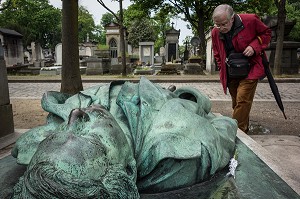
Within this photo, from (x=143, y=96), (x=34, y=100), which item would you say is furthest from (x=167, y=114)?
(x=34, y=100)

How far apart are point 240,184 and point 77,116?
92 centimetres

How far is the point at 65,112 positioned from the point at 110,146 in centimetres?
58

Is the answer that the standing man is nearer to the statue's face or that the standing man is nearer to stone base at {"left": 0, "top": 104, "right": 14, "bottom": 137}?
the statue's face

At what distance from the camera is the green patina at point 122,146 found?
3.36 ft

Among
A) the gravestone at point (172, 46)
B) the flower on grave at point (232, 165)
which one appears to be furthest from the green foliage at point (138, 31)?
the flower on grave at point (232, 165)

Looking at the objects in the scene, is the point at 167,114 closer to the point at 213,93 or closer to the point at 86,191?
the point at 86,191

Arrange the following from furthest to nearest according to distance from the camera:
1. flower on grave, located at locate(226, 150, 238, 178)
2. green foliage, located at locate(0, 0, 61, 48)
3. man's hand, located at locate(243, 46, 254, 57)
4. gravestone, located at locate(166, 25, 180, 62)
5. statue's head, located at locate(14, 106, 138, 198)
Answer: green foliage, located at locate(0, 0, 61, 48), gravestone, located at locate(166, 25, 180, 62), man's hand, located at locate(243, 46, 254, 57), flower on grave, located at locate(226, 150, 238, 178), statue's head, located at locate(14, 106, 138, 198)

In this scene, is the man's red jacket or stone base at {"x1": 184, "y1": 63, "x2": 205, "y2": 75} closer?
the man's red jacket

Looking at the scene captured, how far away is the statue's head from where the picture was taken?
998 mm

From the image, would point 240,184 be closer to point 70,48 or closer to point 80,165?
point 80,165

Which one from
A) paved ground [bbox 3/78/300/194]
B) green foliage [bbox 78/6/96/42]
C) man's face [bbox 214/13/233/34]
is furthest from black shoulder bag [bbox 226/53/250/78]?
green foliage [bbox 78/6/96/42]

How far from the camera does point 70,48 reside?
7.46 m

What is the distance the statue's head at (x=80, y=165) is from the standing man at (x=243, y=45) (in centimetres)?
258

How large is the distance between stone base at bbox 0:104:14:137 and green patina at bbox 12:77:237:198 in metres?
2.60
